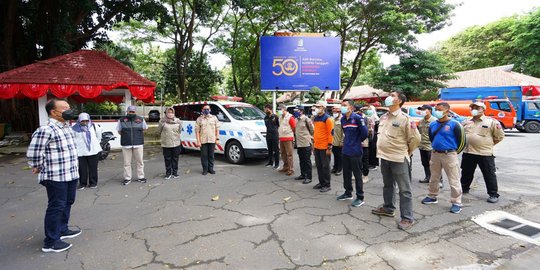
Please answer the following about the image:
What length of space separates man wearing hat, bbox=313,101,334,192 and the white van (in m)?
2.57

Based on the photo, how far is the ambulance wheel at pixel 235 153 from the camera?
8.11 m

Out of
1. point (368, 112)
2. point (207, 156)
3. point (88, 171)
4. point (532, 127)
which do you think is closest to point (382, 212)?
point (368, 112)

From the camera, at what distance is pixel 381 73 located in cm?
2147

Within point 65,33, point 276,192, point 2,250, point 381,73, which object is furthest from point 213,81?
point 2,250

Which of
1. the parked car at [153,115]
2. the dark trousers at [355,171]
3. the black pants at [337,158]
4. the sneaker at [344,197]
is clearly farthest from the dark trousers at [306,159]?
the parked car at [153,115]

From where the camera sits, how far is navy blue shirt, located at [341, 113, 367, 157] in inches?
185

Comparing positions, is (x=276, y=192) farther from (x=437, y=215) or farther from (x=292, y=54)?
(x=292, y=54)

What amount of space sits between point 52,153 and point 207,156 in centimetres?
401

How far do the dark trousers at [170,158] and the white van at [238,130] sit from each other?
1.74m

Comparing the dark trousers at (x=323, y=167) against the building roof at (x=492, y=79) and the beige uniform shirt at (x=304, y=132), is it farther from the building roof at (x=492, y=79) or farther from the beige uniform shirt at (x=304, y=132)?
the building roof at (x=492, y=79)

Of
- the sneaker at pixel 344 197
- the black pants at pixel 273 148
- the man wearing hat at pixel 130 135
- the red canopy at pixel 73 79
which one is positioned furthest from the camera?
the red canopy at pixel 73 79

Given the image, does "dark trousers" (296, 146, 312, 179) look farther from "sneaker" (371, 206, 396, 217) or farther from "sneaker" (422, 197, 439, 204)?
"sneaker" (422, 197, 439, 204)

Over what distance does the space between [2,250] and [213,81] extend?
67.9 feet

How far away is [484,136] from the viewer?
4.89 metres
